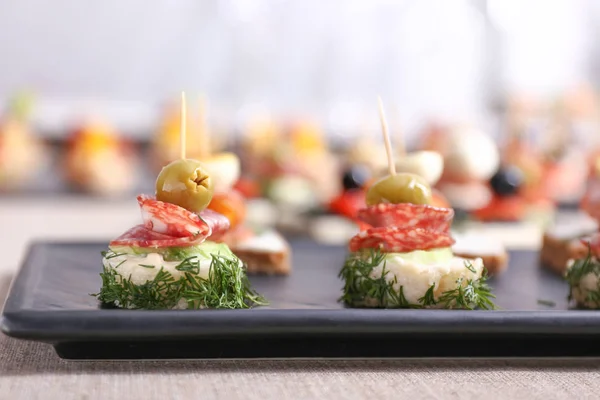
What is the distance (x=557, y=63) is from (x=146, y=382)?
347 inches

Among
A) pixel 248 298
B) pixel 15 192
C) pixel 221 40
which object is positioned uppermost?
pixel 221 40

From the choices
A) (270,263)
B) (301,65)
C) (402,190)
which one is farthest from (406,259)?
(301,65)

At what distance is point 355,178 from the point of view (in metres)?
3.91

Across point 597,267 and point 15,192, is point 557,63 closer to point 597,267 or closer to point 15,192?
point 15,192

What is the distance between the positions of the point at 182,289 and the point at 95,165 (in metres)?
3.96

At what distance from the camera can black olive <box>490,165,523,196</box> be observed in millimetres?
3859

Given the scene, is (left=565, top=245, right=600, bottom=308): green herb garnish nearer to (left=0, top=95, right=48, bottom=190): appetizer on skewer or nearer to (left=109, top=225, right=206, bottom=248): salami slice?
(left=109, top=225, right=206, bottom=248): salami slice

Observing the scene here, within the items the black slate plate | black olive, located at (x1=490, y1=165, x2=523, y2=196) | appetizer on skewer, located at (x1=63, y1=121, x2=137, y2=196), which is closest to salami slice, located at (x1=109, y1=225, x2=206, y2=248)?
the black slate plate

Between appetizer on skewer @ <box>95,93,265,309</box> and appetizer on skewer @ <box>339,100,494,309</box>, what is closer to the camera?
appetizer on skewer @ <box>95,93,265,309</box>

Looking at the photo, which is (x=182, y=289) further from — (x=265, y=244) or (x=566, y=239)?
(x=566, y=239)

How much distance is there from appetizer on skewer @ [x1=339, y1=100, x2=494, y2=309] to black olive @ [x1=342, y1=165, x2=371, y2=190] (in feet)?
5.73

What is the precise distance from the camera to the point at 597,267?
83.7 inches

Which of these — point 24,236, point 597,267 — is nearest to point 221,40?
point 24,236

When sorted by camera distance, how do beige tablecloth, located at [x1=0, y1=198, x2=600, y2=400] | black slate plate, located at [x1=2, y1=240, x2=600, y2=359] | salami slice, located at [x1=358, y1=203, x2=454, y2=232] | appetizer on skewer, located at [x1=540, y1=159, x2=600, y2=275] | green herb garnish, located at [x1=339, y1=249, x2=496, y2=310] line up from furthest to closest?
appetizer on skewer, located at [x1=540, y1=159, x2=600, y2=275]
salami slice, located at [x1=358, y1=203, x2=454, y2=232]
green herb garnish, located at [x1=339, y1=249, x2=496, y2=310]
black slate plate, located at [x1=2, y1=240, x2=600, y2=359]
beige tablecloth, located at [x1=0, y1=198, x2=600, y2=400]
